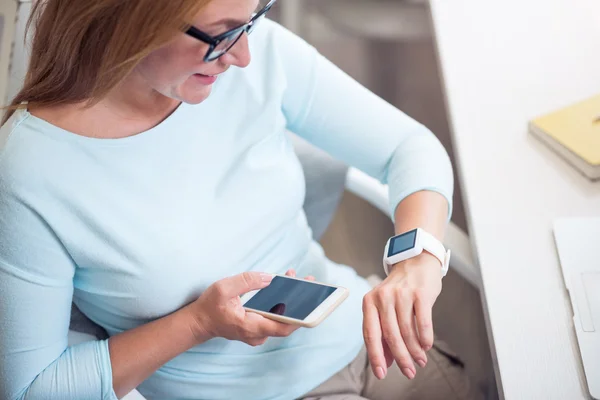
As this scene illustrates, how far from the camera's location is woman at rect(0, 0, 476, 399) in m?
0.78

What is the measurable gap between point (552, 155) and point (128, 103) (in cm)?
64

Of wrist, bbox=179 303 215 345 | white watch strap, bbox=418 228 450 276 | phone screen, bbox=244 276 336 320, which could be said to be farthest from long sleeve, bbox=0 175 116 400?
white watch strap, bbox=418 228 450 276

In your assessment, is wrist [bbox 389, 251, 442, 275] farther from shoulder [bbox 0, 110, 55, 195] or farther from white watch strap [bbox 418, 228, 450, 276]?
shoulder [bbox 0, 110, 55, 195]

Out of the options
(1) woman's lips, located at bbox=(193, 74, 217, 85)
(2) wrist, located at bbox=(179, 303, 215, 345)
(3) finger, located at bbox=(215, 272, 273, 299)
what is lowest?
(2) wrist, located at bbox=(179, 303, 215, 345)

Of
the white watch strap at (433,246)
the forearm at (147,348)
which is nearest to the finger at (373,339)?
the white watch strap at (433,246)

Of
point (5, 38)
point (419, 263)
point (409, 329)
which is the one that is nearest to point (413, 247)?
point (419, 263)

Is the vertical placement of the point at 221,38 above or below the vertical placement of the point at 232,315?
above

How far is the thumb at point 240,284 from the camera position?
2.78 feet

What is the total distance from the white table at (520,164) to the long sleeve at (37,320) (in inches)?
20.5

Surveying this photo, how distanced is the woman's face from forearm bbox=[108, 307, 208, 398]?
0.95 feet

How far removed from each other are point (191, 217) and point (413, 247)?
297 mm

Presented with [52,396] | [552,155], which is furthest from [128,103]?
[552,155]

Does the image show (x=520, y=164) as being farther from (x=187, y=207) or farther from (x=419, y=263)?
(x=187, y=207)

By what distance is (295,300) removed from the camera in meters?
0.86
